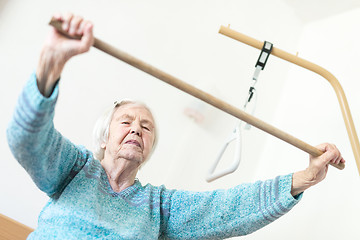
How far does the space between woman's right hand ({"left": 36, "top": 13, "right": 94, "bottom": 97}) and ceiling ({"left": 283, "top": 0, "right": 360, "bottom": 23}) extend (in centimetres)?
141

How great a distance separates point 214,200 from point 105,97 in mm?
632

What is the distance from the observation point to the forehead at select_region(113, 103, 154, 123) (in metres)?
1.28

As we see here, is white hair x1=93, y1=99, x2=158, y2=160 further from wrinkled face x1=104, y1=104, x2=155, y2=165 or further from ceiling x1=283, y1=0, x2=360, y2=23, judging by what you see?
ceiling x1=283, y1=0, x2=360, y2=23

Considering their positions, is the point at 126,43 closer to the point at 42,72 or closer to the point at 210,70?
the point at 210,70

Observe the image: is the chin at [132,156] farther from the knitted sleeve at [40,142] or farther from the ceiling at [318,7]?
the ceiling at [318,7]

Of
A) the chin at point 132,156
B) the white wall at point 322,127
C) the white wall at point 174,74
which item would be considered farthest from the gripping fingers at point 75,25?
the white wall at point 322,127

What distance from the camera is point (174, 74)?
179 cm

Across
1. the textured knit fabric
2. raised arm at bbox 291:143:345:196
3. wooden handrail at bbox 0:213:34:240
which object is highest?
raised arm at bbox 291:143:345:196

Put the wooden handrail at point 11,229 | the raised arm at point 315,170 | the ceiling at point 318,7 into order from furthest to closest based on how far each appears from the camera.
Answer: the ceiling at point 318,7
the wooden handrail at point 11,229
the raised arm at point 315,170

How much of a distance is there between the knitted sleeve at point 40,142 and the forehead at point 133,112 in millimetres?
213

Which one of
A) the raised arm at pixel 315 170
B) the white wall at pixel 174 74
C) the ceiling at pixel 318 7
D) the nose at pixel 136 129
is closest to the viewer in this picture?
the raised arm at pixel 315 170

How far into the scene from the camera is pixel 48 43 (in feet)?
2.85

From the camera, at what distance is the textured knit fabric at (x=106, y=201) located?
0.91 metres

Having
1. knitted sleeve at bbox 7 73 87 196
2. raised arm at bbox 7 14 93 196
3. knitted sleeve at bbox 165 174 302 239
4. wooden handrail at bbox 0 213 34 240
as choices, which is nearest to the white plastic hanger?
knitted sleeve at bbox 165 174 302 239
